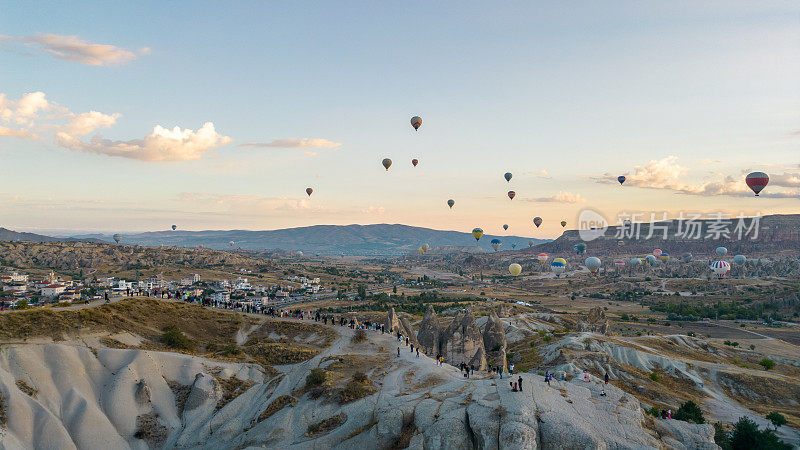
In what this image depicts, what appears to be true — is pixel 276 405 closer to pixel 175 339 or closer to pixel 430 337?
pixel 175 339

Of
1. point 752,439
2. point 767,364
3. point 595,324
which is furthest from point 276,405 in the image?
point 767,364

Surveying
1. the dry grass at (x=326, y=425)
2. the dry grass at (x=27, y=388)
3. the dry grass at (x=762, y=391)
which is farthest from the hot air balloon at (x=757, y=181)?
the dry grass at (x=27, y=388)

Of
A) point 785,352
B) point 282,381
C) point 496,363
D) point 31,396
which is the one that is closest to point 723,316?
point 785,352

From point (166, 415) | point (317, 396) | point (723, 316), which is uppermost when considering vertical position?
point (317, 396)

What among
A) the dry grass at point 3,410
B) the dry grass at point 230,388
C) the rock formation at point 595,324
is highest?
the dry grass at point 3,410

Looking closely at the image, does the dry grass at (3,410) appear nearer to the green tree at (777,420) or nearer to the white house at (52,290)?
the green tree at (777,420)

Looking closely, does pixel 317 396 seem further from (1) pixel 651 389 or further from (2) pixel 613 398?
(1) pixel 651 389

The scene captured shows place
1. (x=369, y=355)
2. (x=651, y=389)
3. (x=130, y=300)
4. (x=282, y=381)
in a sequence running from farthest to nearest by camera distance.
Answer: (x=130, y=300) → (x=651, y=389) → (x=369, y=355) → (x=282, y=381)
